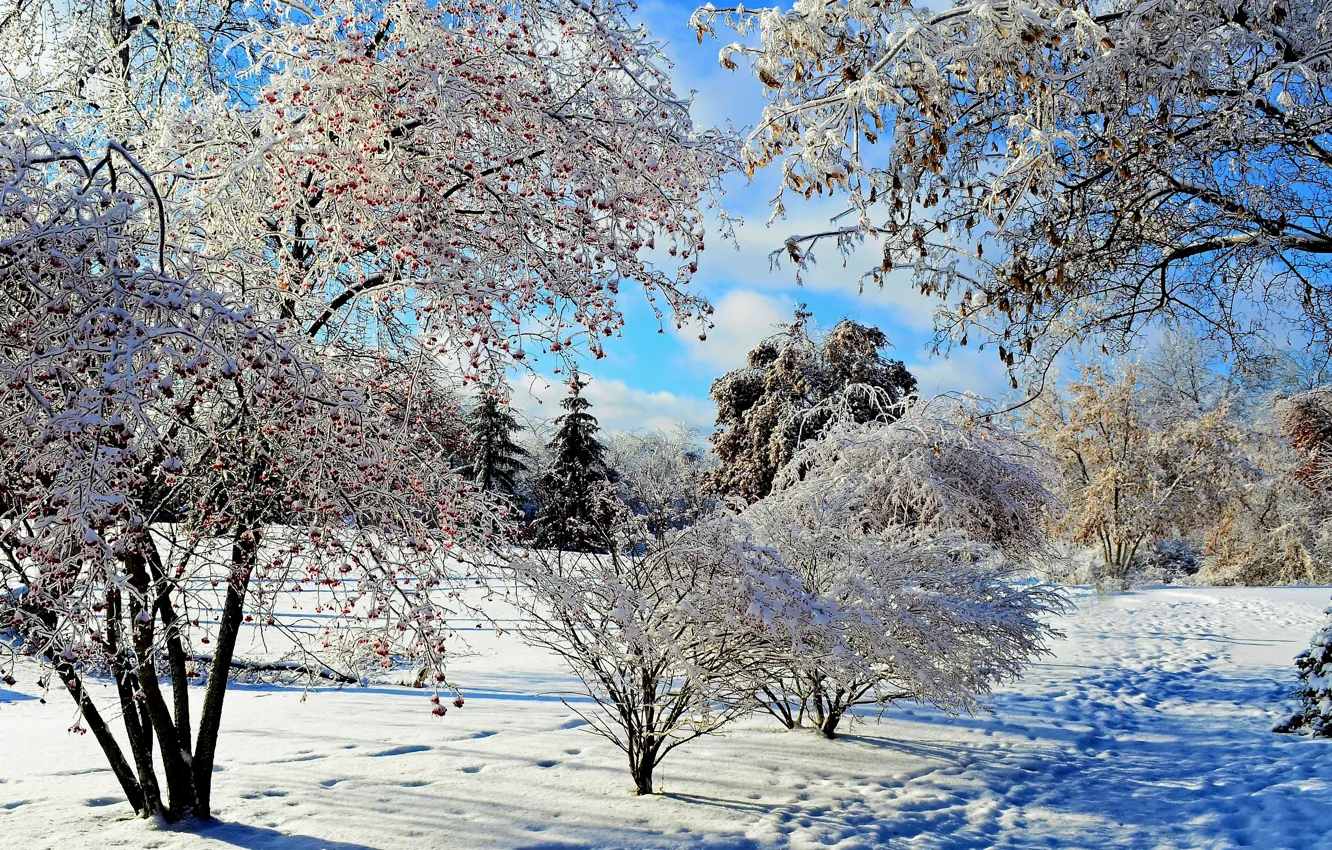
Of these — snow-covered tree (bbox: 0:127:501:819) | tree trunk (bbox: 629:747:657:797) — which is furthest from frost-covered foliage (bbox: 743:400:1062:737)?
snow-covered tree (bbox: 0:127:501:819)

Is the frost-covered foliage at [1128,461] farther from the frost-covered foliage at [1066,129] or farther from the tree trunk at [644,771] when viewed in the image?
the tree trunk at [644,771]

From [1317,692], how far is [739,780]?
5.08 metres

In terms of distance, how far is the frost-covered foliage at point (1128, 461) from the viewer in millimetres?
19609

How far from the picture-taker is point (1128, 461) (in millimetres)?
19969

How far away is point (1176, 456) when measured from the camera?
21312 mm

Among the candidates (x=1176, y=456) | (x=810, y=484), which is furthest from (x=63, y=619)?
(x=1176, y=456)

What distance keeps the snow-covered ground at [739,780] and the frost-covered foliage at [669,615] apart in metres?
0.68

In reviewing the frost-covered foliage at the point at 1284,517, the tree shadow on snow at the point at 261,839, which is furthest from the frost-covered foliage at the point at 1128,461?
the tree shadow on snow at the point at 261,839

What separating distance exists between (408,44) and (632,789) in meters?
4.96

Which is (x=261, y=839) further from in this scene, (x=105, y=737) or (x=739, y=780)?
(x=739, y=780)

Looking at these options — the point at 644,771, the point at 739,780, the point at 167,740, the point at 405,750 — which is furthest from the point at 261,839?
the point at 739,780

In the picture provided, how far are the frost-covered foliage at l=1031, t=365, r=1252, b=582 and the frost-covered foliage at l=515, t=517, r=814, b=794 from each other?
54.3 ft

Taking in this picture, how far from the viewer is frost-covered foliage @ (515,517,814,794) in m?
5.11

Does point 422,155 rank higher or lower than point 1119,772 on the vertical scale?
higher
